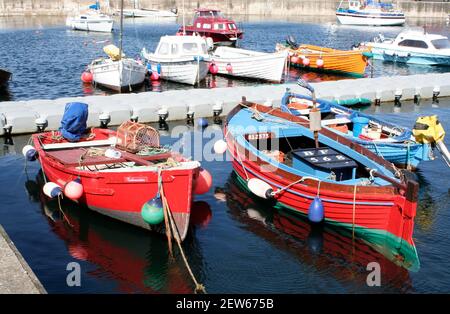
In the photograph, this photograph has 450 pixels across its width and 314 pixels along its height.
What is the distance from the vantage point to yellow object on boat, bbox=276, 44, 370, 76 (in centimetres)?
3512

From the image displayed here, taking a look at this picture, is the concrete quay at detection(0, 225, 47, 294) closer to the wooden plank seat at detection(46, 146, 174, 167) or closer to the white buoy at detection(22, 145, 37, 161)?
the wooden plank seat at detection(46, 146, 174, 167)

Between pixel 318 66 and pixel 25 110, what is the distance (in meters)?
21.1

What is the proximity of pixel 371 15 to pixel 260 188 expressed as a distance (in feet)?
208

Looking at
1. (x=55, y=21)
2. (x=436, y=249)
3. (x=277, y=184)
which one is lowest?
(x=436, y=249)

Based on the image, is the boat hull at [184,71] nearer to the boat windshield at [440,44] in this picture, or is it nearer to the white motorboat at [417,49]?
the white motorboat at [417,49]

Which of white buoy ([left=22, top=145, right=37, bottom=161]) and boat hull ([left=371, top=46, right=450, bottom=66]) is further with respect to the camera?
boat hull ([left=371, top=46, right=450, bottom=66])

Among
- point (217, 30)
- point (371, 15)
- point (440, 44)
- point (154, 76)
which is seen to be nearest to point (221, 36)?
point (217, 30)

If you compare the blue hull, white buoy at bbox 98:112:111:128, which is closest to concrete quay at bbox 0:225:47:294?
the blue hull

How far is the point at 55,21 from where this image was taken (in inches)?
3063

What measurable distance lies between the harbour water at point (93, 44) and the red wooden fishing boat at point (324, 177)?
15831 mm

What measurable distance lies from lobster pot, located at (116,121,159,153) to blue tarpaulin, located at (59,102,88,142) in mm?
1685

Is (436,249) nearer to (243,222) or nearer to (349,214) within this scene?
(349,214)
